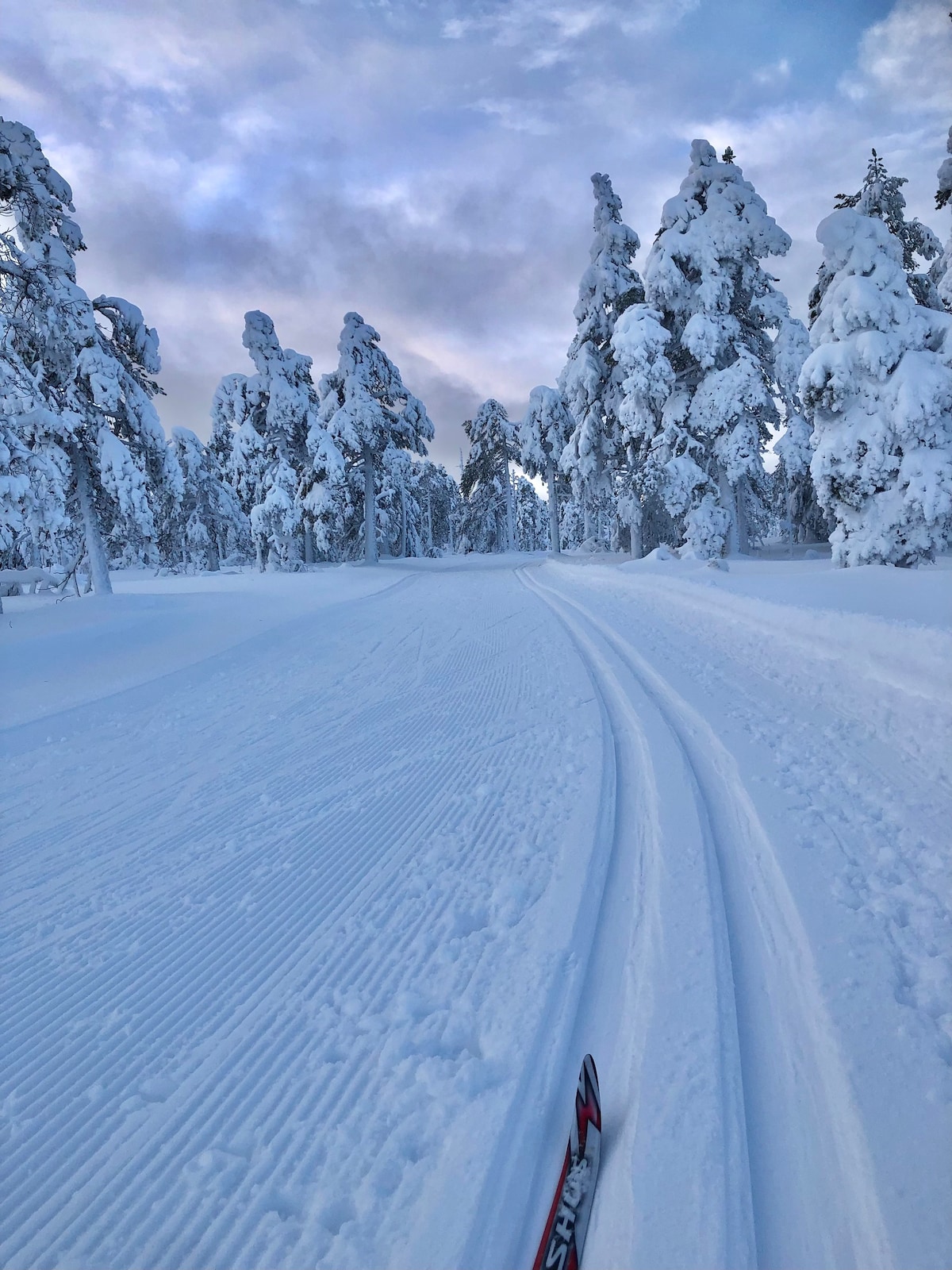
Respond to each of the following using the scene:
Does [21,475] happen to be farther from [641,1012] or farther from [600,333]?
[600,333]

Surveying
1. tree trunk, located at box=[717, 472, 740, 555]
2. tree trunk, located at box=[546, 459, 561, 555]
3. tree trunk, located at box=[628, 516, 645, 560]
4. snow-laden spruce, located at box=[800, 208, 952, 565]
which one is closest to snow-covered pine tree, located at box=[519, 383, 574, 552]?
tree trunk, located at box=[546, 459, 561, 555]

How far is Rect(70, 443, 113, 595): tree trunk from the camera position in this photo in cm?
1458

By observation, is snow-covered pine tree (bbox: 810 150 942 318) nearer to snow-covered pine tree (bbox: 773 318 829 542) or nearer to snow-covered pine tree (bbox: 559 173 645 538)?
snow-covered pine tree (bbox: 773 318 829 542)

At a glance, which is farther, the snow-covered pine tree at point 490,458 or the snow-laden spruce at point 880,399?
the snow-covered pine tree at point 490,458

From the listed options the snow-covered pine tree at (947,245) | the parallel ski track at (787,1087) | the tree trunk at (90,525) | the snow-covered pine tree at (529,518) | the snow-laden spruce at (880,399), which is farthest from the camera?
the snow-covered pine tree at (529,518)

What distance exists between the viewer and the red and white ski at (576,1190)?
1293mm

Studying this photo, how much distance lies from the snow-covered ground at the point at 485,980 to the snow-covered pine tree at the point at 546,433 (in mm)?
27616

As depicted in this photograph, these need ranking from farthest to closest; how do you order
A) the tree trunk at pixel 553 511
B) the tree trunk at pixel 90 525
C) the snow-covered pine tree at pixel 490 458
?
1. the snow-covered pine tree at pixel 490 458
2. the tree trunk at pixel 553 511
3. the tree trunk at pixel 90 525

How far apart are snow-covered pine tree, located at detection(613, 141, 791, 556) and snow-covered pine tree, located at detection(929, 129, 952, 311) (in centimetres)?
418

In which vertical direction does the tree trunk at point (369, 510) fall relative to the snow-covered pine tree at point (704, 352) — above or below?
below

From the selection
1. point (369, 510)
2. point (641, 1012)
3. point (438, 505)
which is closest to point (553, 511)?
point (369, 510)

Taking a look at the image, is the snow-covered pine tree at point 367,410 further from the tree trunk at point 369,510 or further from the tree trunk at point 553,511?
the tree trunk at point 553,511

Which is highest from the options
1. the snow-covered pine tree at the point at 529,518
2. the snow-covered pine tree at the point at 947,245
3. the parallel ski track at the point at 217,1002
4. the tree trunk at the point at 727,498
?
the snow-covered pine tree at the point at 947,245

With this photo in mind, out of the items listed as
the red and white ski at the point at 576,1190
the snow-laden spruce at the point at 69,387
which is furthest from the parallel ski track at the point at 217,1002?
the snow-laden spruce at the point at 69,387
